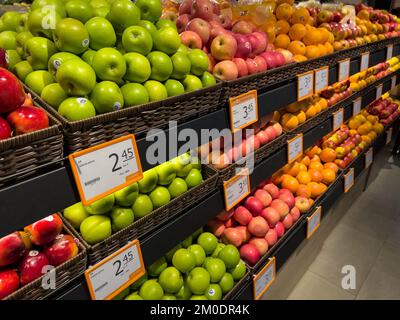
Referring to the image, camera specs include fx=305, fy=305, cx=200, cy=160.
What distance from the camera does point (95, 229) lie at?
81 cm

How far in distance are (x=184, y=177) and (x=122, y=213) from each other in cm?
29

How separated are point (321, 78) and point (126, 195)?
1.21 meters

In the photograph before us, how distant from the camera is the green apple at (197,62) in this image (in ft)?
3.27

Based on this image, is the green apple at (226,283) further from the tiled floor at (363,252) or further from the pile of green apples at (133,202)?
the tiled floor at (363,252)

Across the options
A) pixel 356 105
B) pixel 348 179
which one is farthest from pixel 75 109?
pixel 356 105

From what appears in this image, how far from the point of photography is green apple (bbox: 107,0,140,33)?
834 mm

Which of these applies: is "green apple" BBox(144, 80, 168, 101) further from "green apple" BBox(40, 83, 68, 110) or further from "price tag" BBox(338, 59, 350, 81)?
"price tag" BBox(338, 59, 350, 81)

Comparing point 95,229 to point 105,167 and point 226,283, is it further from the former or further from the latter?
point 226,283

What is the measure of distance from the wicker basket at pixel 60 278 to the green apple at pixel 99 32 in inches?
20.5

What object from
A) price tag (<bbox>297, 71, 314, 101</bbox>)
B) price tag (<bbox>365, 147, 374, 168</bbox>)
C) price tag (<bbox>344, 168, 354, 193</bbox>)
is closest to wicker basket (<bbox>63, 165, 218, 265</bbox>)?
price tag (<bbox>297, 71, 314, 101</bbox>)

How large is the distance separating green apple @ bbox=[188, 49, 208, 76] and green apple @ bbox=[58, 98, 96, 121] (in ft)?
1.36

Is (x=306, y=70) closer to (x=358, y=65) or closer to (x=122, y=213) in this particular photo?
(x=358, y=65)

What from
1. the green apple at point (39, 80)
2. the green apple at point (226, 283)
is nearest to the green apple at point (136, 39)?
the green apple at point (39, 80)

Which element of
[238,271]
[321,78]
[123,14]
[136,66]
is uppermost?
[123,14]
